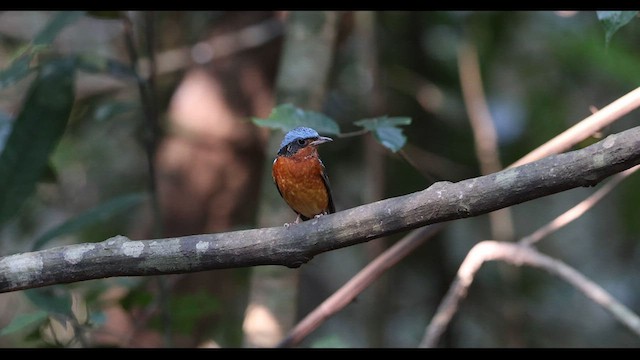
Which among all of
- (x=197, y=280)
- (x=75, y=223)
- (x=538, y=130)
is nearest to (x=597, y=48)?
(x=538, y=130)

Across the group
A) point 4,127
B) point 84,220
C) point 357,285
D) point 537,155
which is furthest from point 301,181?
point 4,127

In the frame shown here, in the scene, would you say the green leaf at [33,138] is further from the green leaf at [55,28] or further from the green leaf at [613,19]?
the green leaf at [613,19]

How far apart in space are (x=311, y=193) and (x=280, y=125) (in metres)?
0.86

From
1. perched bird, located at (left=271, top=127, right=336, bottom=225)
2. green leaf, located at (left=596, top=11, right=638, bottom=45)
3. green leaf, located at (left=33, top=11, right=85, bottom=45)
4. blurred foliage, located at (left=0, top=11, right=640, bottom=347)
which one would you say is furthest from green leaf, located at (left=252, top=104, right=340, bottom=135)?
blurred foliage, located at (left=0, top=11, right=640, bottom=347)

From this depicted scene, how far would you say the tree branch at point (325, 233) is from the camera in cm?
210

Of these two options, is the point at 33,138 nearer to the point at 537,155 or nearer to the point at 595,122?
the point at 537,155

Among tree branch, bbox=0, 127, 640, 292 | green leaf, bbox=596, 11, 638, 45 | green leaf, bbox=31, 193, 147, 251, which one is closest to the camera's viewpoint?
tree branch, bbox=0, 127, 640, 292

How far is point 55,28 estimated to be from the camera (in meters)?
3.73

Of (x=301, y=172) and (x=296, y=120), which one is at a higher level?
(x=301, y=172)

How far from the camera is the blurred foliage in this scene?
529 cm

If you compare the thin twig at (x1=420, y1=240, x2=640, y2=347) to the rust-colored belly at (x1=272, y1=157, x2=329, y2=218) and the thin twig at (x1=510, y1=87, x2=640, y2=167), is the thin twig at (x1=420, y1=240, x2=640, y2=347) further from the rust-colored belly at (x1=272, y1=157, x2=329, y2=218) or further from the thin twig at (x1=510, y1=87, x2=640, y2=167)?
the rust-colored belly at (x1=272, y1=157, x2=329, y2=218)

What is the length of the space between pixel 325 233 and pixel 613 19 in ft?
4.88

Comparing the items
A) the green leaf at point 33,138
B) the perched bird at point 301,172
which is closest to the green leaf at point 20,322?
the green leaf at point 33,138

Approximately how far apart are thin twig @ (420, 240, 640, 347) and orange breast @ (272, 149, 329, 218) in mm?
895
